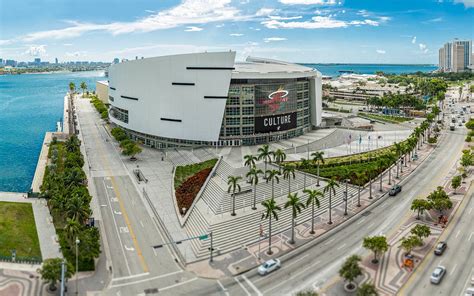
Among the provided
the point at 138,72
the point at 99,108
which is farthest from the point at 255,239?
the point at 99,108

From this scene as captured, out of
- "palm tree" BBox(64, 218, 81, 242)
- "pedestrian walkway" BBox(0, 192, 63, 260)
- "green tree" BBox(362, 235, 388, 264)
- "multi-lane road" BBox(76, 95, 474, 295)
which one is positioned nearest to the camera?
"multi-lane road" BBox(76, 95, 474, 295)

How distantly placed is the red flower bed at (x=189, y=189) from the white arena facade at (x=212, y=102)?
24836mm

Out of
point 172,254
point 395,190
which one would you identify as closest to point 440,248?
point 395,190

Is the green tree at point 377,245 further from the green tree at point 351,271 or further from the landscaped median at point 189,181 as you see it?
the landscaped median at point 189,181

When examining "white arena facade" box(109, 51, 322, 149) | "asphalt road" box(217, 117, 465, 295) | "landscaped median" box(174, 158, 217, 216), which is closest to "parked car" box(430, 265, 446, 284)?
"asphalt road" box(217, 117, 465, 295)

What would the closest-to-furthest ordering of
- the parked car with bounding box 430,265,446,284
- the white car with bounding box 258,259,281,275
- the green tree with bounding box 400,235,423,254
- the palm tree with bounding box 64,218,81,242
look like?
1. the parked car with bounding box 430,265,446,284
2. the white car with bounding box 258,259,281,275
3. the palm tree with bounding box 64,218,81,242
4. the green tree with bounding box 400,235,423,254

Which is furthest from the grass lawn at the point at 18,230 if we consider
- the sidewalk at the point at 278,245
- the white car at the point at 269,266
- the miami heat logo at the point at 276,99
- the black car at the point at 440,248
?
the miami heat logo at the point at 276,99

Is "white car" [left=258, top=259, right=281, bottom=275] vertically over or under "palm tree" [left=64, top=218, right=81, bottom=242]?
under

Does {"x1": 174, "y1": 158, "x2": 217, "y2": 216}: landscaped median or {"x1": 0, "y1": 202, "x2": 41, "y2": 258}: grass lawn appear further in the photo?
{"x1": 174, "y1": 158, "x2": 217, "y2": 216}: landscaped median

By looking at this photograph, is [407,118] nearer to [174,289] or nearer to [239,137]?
[239,137]

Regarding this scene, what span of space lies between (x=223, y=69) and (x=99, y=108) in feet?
379

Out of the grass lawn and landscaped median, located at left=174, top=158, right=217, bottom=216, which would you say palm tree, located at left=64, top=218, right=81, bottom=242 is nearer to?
the grass lawn

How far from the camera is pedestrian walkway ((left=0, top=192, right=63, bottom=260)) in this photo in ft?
185

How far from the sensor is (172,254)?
2256 inches
